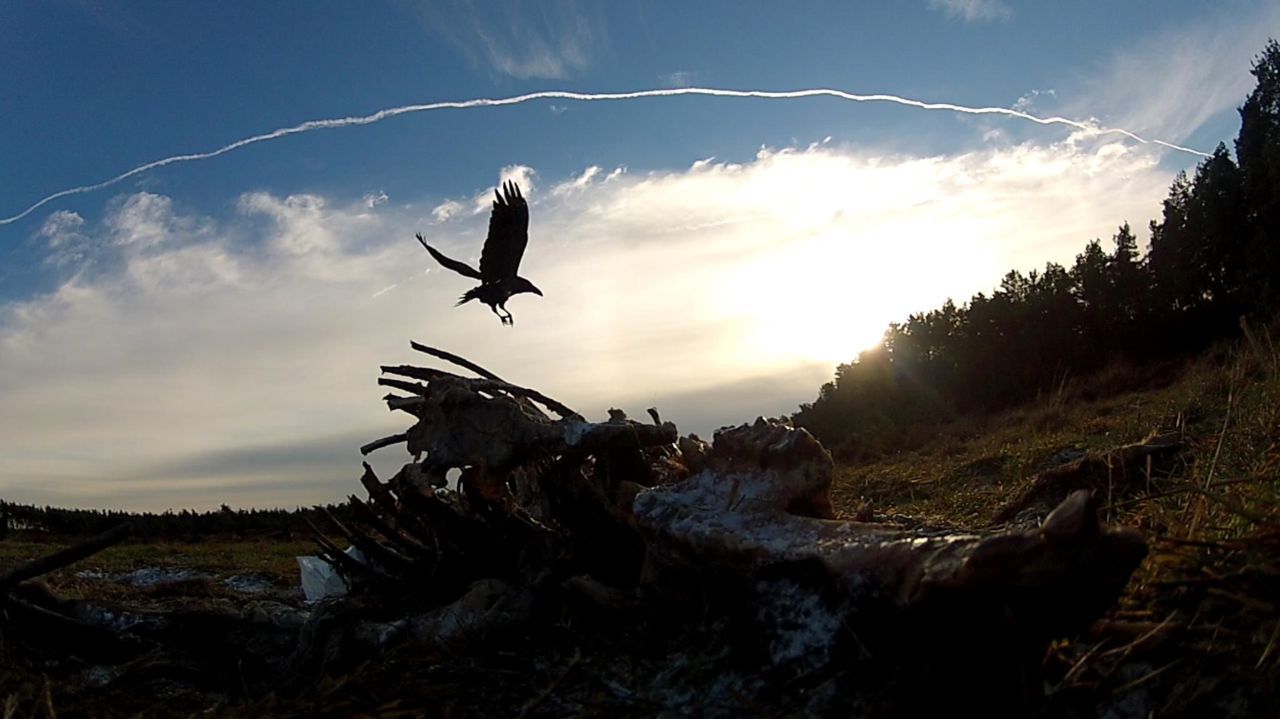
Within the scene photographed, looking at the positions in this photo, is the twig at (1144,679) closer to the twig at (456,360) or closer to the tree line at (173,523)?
the twig at (456,360)

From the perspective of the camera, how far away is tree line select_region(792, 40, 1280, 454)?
25.1 metres

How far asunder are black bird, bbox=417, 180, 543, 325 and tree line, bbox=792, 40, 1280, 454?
1924 cm

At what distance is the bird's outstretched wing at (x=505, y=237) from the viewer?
512 cm

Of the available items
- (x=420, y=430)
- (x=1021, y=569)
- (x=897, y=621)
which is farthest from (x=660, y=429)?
(x=1021, y=569)

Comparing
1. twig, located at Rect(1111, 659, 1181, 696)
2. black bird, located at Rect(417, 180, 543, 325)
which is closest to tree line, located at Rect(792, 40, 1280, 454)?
black bird, located at Rect(417, 180, 543, 325)

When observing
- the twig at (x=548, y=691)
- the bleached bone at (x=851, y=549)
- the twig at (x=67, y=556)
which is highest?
the twig at (x=67, y=556)

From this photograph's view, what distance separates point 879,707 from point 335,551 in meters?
2.84

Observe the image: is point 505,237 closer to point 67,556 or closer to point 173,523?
point 67,556

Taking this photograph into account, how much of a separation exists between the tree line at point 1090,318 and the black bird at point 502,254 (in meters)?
19.2

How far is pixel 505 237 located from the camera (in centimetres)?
514

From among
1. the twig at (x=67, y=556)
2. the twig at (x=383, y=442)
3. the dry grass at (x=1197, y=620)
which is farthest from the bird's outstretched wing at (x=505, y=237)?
the dry grass at (x=1197, y=620)

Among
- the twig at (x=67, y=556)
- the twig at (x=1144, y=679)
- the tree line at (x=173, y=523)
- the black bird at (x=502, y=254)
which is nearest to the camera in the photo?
the twig at (x=1144, y=679)

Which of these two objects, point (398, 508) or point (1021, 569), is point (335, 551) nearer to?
point (398, 508)

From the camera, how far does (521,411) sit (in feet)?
11.2
